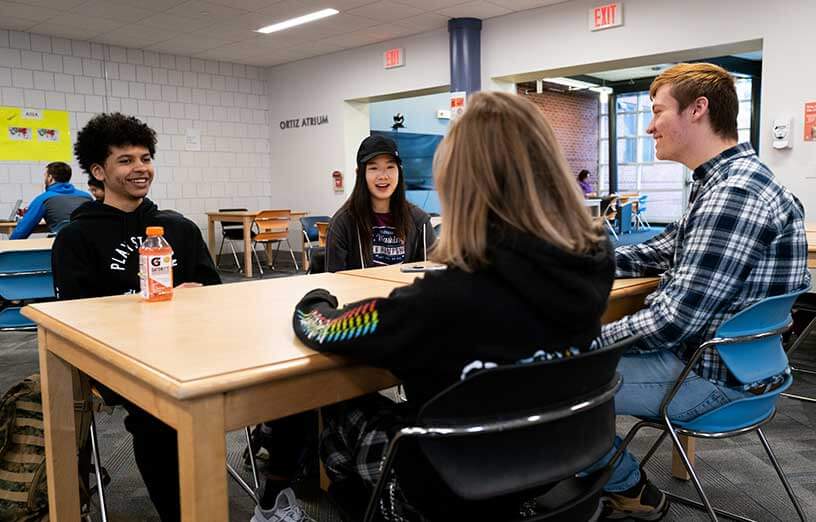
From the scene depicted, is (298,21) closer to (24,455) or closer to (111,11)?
(111,11)

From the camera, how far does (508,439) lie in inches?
39.2

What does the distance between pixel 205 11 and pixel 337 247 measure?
16.4 feet

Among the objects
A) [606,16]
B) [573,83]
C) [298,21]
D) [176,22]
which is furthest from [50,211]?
[573,83]

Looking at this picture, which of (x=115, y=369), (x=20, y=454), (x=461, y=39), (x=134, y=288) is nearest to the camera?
(x=115, y=369)

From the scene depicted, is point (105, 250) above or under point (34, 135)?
under

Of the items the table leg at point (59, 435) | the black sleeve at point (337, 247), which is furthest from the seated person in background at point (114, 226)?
the black sleeve at point (337, 247)

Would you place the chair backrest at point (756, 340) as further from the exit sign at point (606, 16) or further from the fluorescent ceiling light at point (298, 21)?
the fluorescent ceiling light at point (298, 21)

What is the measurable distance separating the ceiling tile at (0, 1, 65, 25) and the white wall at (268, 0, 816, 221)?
3363 millimetres

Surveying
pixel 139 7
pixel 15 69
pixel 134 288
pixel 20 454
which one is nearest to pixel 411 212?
pixel 134 288

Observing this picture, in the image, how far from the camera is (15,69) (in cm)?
754

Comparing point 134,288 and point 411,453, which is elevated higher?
point 134,288

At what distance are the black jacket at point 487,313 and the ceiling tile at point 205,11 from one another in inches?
246

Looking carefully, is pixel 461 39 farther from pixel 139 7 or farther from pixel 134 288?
pixel 134 288

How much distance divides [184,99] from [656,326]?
28.2 feet
